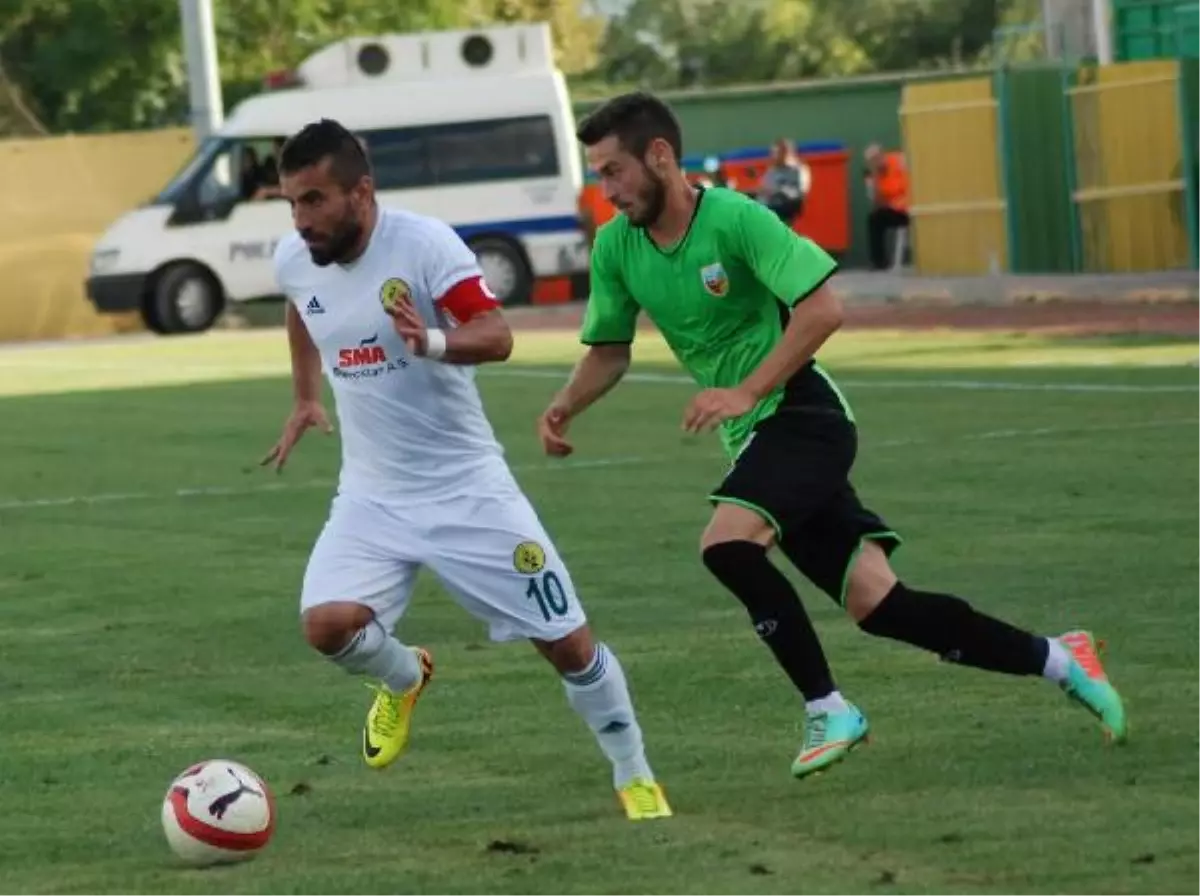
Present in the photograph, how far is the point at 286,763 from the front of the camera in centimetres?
877

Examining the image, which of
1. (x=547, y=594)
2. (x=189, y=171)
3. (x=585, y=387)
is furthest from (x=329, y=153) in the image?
(x=189, y=171)

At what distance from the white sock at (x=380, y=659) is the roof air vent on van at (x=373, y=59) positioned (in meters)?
32.2

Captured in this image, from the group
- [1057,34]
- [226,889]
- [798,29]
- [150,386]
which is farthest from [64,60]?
[226,889]

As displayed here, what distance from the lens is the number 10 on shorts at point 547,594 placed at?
7.89 metres

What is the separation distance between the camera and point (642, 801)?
7.69m

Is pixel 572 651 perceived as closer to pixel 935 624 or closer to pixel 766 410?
pixel 766 410

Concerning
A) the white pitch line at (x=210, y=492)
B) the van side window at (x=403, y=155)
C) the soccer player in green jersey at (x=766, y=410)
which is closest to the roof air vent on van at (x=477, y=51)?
the van side window at (x=403, y=155)

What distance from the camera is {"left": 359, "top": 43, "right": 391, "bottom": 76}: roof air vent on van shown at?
4034cm

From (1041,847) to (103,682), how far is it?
4441 millimetres

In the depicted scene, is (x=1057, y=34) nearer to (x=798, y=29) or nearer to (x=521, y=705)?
(x=521, y=705)

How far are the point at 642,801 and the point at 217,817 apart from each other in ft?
3.57

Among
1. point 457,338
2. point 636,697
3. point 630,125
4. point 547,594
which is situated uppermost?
point 630,125

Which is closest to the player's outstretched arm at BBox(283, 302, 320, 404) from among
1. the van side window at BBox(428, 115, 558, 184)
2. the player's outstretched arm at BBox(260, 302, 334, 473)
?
the player's outstretched arm at BBox(260, 302, 334, 473)

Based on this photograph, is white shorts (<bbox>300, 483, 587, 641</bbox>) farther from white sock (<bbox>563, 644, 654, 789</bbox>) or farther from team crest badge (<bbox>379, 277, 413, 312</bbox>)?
team crest badge (<bbox>379, 277, 413, 312</bbox>)
